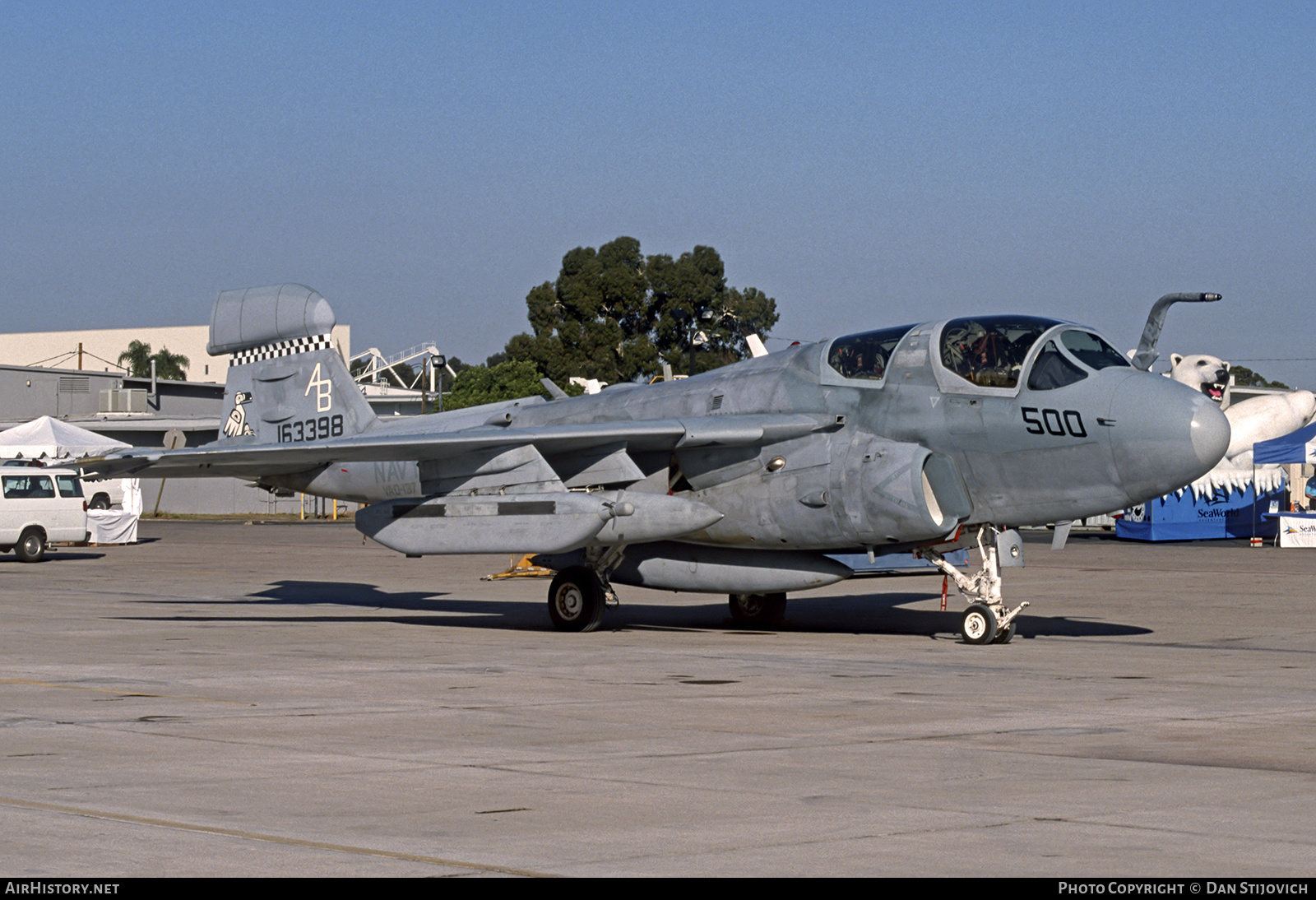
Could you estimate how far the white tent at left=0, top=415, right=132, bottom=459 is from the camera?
47.2 m

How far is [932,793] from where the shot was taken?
743 centimetres

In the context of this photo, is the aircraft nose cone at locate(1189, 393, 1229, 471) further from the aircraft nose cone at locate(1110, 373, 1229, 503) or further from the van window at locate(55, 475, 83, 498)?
the van window at locate(55, 475, 83, 498)

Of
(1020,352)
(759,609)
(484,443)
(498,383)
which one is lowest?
(759,609)

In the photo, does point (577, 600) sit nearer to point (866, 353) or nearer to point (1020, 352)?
point (866, 353)

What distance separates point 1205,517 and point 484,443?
33.7 meters

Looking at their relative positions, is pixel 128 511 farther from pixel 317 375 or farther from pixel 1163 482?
pixel 1163 482

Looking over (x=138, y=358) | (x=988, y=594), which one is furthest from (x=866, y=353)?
(x=138, y=358)

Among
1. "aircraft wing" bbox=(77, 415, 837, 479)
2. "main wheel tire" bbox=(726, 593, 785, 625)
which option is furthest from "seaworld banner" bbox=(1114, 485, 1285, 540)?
"aircraft wing" bbox=(77, 415, 837, 479)

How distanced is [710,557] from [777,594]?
1674 mm

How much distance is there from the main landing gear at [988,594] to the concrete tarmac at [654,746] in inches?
20.0

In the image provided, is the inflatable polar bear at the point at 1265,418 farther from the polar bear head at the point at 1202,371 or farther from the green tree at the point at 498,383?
the green tree at the point at 498,383

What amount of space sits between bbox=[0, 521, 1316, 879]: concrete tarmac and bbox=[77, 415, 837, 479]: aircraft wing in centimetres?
208

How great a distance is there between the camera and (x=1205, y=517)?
45.1m
